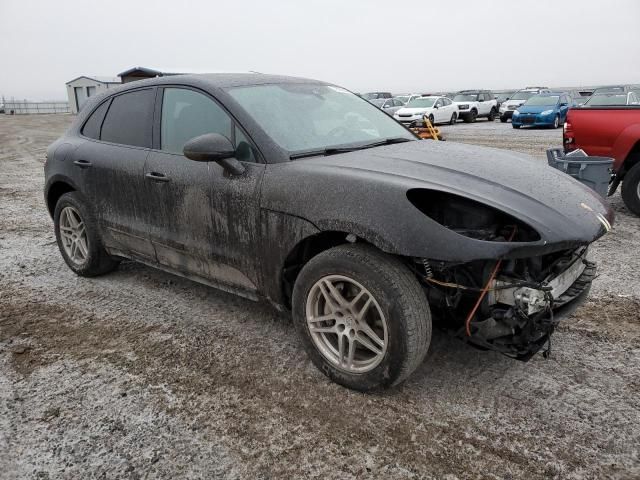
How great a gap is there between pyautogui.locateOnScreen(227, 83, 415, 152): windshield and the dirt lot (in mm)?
1311

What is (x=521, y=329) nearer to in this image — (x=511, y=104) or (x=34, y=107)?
(x=511, y=104)

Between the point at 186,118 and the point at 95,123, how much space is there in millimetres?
1289

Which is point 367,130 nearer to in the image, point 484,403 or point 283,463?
point 484,403

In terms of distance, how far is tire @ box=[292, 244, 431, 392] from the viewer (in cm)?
245

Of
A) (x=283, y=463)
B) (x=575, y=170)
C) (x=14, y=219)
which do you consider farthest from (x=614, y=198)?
(x=14, y=219)

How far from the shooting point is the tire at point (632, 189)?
6.21 m

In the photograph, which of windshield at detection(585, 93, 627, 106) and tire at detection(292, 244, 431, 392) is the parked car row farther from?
tire at detection(292, 244, 431, 392)

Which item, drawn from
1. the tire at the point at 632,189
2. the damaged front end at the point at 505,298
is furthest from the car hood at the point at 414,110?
the damaged front end at the point at 505,298

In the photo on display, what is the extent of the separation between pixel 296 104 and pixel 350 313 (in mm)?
1529

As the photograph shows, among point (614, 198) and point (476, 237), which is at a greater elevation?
point (476, 237)

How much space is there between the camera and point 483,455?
2246 mm

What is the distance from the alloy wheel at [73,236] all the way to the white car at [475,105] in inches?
974

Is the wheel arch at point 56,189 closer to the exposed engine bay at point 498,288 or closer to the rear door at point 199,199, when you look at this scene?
the rear door at point 199,199

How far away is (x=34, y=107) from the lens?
54719mm
